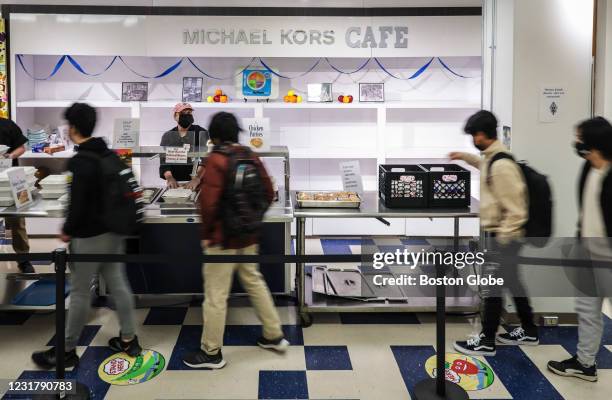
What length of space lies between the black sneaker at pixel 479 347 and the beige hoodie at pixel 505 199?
67 cm

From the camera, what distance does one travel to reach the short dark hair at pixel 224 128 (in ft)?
12.9

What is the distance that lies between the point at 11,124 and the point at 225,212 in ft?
10.3

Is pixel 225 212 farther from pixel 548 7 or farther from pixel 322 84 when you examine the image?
pixel 322 84

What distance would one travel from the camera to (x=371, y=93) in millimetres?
7426

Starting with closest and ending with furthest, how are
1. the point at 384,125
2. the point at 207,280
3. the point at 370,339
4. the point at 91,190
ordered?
the point at 91,190 < the point at 207,280 < the point at 370,339 < the point at 384,125

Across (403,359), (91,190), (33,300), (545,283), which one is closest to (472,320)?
(545,283)

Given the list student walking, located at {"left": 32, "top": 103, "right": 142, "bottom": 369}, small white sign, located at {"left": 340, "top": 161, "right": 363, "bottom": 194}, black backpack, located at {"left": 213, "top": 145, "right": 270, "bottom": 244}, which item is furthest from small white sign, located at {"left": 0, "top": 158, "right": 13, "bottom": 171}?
small white sign, located at {"left": 340, "top": 161, "right": 363, "bottom": 194}

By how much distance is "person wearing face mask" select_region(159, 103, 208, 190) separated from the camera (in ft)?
16.9

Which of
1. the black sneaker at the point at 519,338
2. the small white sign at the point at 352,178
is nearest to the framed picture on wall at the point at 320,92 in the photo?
the small white sign at the point at 352,178

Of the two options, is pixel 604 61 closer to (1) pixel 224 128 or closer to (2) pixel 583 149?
(2) pixel 583 149

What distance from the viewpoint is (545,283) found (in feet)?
15.7

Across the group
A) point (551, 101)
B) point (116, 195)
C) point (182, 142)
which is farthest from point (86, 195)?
point (551, 101)

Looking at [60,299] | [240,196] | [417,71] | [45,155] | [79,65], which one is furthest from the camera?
[417,71]

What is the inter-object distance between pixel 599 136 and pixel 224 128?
6.65 ft
